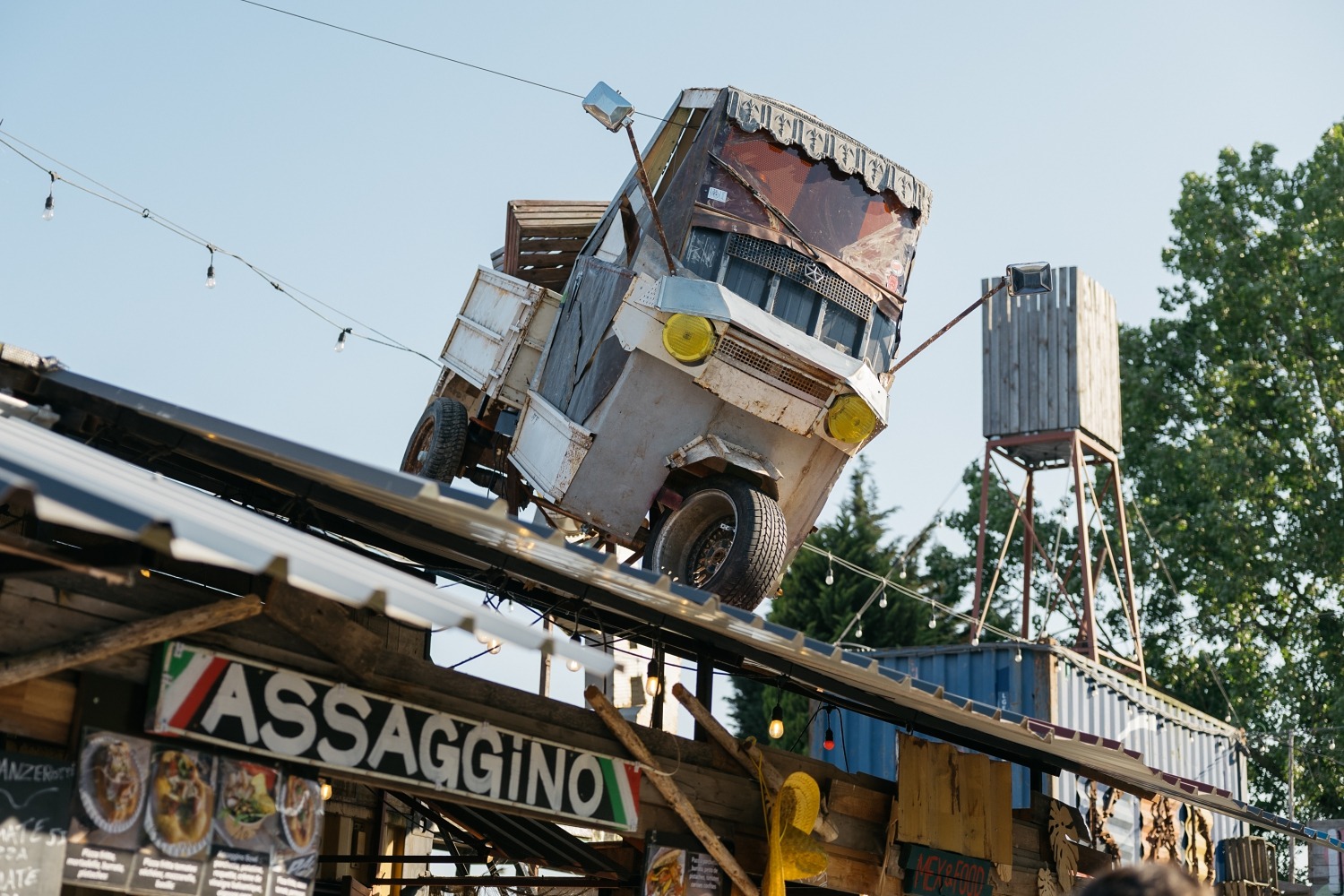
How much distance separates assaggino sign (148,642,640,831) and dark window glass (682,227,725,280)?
4.71 meters

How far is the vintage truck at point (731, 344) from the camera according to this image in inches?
459

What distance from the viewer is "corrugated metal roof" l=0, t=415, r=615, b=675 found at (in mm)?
4363

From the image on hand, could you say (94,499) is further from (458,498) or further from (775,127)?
(775,127)

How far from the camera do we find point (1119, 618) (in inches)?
1284

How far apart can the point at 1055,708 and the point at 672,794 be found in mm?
9557

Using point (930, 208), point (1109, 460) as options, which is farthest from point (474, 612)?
point (1109, 460)

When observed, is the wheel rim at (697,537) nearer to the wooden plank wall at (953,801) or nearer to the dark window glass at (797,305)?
the dark window glass at (797,305)

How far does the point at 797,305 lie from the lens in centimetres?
1205

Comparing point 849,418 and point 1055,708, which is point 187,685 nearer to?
point 849,418

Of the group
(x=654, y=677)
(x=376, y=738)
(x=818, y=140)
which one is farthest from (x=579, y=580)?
(x=818, y=140)

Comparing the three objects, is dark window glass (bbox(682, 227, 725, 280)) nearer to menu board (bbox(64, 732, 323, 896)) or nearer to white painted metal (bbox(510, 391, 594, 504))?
white painted metal (bbox(510, 391, 594, 504))

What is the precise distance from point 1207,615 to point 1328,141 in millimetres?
9707

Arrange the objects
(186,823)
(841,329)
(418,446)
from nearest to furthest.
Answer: (186,823) → (841,329) → (418,446)

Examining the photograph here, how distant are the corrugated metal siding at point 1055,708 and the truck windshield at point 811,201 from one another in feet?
18.6
